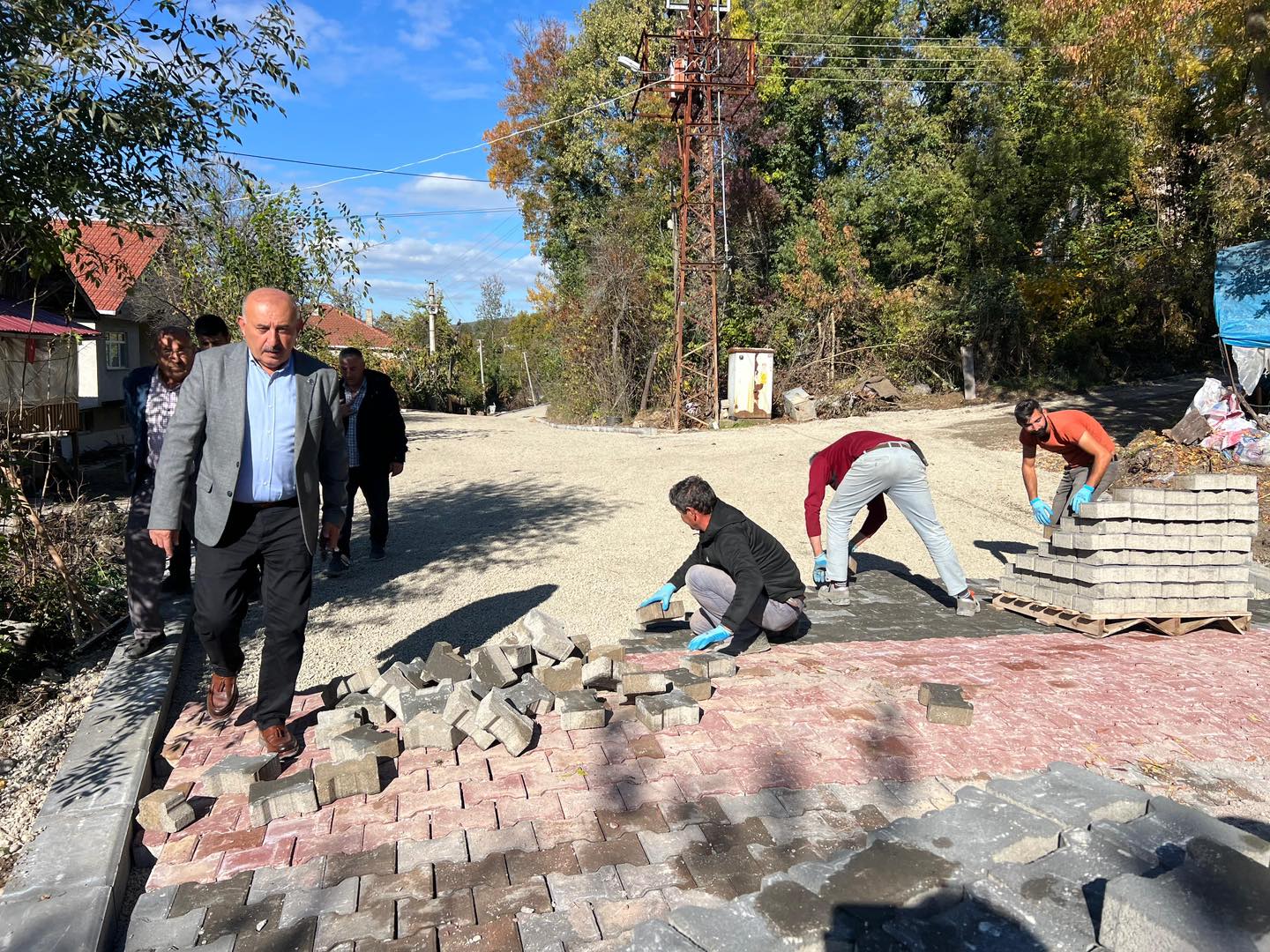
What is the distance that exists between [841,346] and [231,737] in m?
22.2

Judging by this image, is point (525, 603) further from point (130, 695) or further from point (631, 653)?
point (130, 695)

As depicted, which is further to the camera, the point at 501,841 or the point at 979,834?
the point at 501,841

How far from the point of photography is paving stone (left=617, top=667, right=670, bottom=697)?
3.97 metres

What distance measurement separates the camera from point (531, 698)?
3830 millimetres

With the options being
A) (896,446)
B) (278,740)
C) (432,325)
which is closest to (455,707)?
(278,740)

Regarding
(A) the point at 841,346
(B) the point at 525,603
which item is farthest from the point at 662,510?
(A) the point at 841,346

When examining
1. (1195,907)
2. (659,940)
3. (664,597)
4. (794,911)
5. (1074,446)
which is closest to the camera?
(1195,907)

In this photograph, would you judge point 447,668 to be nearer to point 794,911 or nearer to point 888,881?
point 794,911

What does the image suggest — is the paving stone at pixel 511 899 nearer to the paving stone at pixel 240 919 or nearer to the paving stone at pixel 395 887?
the paving stone at pixel 395 887

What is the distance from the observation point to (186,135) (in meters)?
5.07

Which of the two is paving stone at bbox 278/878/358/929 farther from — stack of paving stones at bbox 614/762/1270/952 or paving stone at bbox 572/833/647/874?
stack of paving stones at bbox 614/762/1270/952

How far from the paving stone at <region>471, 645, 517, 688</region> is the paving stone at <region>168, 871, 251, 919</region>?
147 cm

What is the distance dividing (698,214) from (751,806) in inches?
721

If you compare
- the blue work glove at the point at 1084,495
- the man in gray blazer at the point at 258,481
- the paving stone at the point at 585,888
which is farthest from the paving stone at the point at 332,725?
the blue work glove at the point at 1084,495
